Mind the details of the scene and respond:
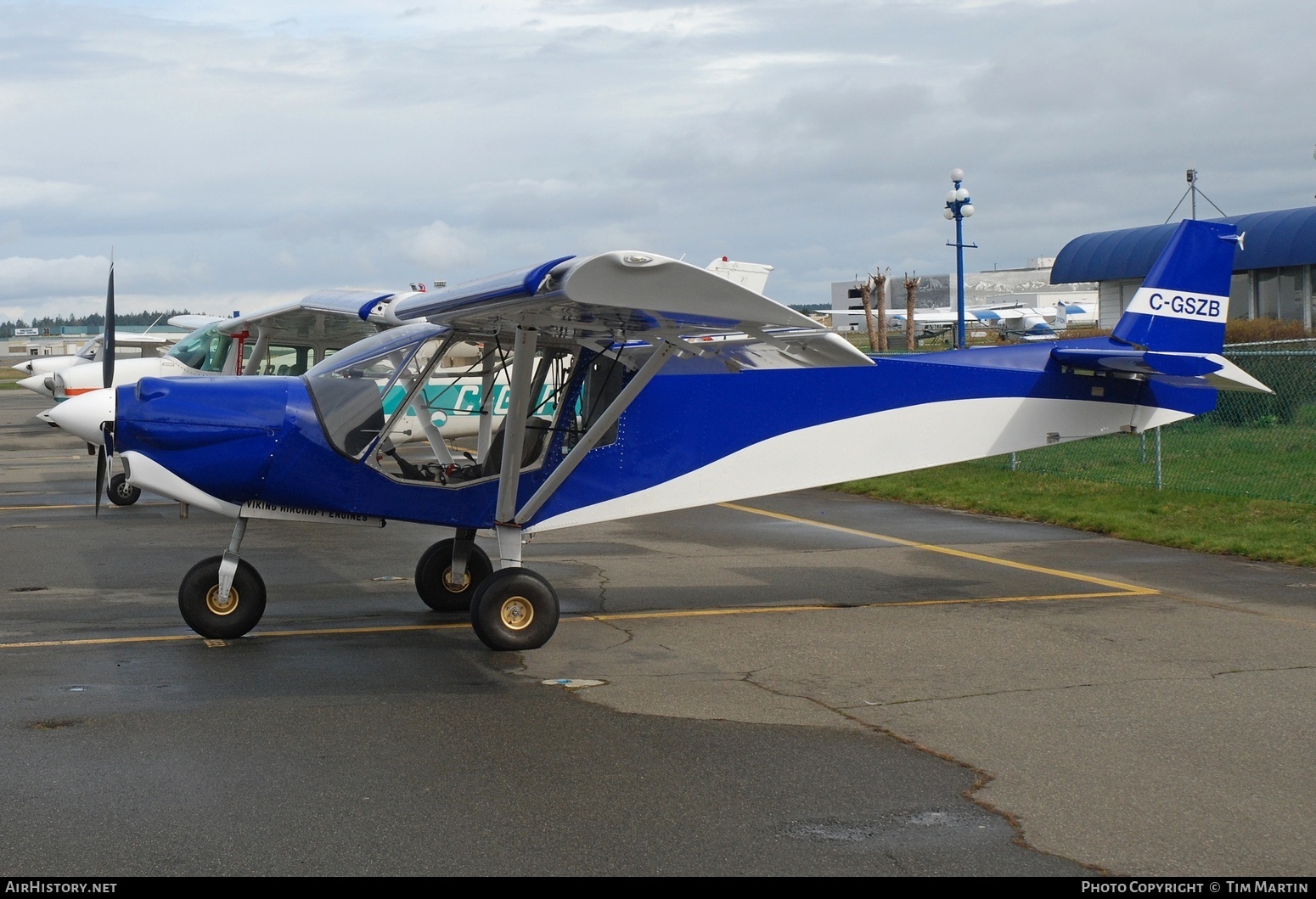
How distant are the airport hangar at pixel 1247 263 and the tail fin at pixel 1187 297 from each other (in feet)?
92.2

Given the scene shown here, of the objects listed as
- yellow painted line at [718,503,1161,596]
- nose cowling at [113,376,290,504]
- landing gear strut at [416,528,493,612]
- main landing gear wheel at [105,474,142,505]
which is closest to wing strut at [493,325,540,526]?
landing gear strut at [416,528,493,612]

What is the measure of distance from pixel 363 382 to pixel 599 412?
1524 mm

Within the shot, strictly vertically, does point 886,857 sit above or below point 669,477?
below

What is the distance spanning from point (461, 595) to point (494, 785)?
3.97 m

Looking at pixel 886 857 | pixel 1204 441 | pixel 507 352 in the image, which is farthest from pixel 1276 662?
pixel 1204 441

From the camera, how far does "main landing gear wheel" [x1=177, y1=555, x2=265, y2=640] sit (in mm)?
7852

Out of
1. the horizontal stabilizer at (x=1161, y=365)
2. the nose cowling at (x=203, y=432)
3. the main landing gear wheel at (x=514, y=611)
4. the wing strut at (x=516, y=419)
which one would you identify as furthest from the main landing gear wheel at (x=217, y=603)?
the horizontal stabilizer at (x=1161, y=365)

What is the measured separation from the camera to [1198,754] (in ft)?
18.0

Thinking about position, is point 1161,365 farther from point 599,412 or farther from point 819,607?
point 599,412

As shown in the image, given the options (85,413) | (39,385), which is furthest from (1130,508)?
(39,385)

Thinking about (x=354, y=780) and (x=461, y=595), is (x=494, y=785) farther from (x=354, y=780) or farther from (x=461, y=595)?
(x=461, y=595)

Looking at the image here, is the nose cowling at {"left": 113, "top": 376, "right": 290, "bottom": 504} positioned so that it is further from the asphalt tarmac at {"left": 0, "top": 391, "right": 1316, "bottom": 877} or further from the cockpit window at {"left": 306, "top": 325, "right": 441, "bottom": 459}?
the asphalt tarmac at {"left": 0, "top": 391, "right": 1316, "bottom": 877}

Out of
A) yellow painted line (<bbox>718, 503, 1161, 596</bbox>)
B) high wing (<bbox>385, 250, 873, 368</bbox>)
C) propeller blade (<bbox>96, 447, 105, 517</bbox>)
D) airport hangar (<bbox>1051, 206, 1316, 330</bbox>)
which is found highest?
airport hangar (<bbox>1051, 206, 1316, 330</bbox>)

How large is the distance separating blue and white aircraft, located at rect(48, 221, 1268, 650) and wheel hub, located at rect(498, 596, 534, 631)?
1 centimetres
